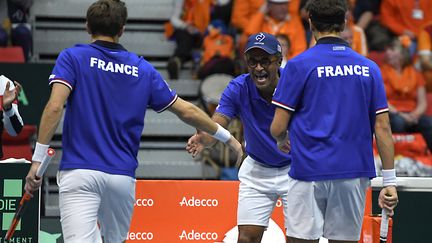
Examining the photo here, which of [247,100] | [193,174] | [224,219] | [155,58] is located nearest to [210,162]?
[193,174]

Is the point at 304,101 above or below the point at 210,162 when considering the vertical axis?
above

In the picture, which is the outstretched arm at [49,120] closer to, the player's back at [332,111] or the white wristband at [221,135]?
the white wristband at [221,135]

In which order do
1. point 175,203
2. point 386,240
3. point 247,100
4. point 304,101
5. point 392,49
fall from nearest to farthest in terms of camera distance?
1. point 304,101
2. point 386,240
3. point 247,100
4. point 175,203
5. point 392,49

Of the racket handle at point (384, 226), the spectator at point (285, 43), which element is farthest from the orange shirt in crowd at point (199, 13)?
the racket handle at point (384, 226)

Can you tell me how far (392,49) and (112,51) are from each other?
784cm

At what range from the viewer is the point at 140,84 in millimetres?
7000

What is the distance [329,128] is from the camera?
6.77m

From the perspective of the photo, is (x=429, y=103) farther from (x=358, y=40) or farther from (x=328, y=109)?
(x=328, y=109)

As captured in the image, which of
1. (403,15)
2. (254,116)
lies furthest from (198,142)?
(403,15)

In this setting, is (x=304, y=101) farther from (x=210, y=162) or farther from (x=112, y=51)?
(x=210, y=162)

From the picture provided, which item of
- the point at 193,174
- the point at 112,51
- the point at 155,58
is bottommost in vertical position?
the point at 193,174

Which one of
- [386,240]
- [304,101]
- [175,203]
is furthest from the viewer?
[175,203]

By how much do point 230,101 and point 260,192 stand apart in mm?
762

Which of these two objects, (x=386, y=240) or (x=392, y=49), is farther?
(x=392, y=49)
